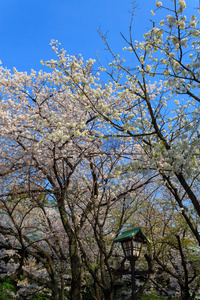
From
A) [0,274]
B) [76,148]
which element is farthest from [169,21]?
[0,274]

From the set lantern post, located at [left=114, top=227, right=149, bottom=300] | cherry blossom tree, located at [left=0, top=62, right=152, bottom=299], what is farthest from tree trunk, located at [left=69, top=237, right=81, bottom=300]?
lantern post, located at [left=114, top=227, right=149, bottom=300]

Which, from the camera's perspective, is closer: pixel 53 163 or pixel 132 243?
pixel 132 243

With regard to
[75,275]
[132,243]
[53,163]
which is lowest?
[75,275]

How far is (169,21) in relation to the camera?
509 cm

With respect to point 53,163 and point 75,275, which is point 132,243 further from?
point 53,163

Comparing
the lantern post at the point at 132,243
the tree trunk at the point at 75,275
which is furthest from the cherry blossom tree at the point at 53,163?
the lantern post at the point at 132,243

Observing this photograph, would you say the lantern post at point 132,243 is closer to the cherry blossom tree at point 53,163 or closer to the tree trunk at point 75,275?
the cherry blossom tree at point 53,163

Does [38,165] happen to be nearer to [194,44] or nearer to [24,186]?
[24,186]

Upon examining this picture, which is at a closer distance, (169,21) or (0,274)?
(169,21)

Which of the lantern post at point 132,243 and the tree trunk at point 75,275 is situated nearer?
the lantern post at point 132,243

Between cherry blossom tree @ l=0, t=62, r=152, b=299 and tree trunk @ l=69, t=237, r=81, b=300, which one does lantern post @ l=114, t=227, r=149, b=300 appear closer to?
cherry blossom tree @ l=0, t=62, r=152, b=299

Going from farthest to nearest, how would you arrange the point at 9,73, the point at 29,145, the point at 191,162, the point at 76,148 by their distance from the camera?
the point at 9,73
the point at 29,145
the point at 76,148
the point at 191,162

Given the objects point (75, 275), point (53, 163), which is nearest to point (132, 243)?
point (75, 275)

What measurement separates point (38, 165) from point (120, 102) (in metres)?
4.33
